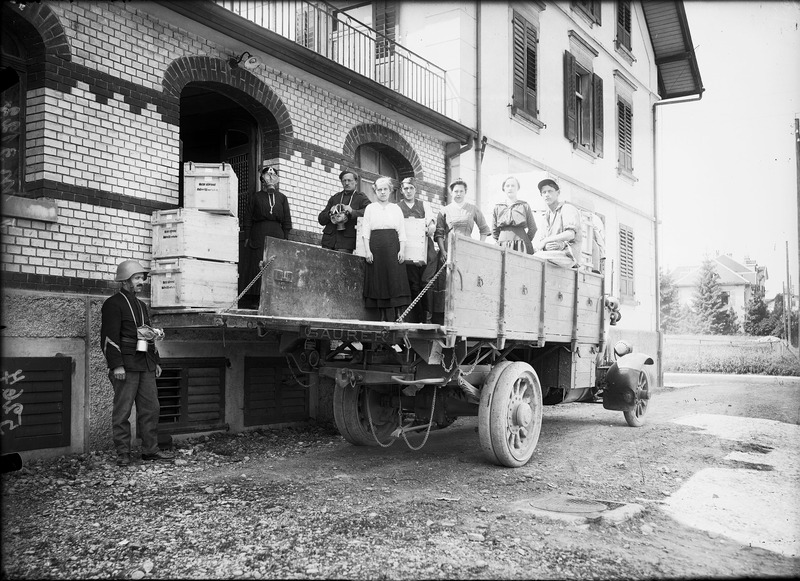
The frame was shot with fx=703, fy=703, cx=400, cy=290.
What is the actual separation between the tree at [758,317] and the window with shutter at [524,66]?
22.3 metres

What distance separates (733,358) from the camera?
2480 cm

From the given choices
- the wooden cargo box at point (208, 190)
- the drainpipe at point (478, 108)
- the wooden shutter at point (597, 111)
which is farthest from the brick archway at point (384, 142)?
the wooden shutter at point (597, 111)

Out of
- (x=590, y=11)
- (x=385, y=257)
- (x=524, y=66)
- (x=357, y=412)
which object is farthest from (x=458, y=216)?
(x=590, y=11)

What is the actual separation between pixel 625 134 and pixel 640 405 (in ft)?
38.5

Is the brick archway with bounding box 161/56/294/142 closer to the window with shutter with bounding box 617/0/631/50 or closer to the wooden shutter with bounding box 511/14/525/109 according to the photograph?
the wooden shutter with bounding box 511/14/525/109

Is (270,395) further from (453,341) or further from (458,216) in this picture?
(453,341)

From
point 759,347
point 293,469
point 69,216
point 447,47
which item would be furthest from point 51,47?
point 759,347

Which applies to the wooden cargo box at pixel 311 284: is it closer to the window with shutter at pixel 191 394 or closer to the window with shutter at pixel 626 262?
the window with shutter at pixel 191 394

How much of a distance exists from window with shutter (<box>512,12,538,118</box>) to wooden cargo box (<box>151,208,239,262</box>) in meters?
8.21

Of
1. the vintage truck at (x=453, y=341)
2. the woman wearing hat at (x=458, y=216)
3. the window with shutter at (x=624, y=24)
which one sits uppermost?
the window with shutter at (x=624, y=24)

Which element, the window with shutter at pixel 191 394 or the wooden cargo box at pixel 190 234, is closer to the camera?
the wooden cargo box at pixel 190 234

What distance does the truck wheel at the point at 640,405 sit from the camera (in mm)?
9227

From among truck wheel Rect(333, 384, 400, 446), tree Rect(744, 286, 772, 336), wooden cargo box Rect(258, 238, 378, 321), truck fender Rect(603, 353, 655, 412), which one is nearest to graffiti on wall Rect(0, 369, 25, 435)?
wooden cargo box Rect(258, 238, 378, 321)

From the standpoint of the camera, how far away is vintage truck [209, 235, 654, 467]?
18.6ft
